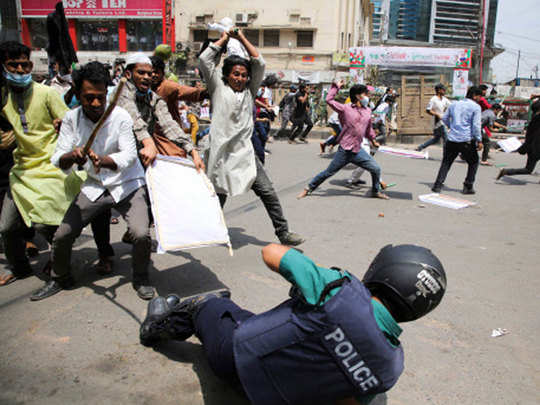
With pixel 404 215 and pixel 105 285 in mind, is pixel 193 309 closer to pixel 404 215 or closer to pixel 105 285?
pixel 105 285

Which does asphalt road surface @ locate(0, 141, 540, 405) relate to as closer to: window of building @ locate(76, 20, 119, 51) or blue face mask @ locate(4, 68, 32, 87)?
blue face mask @ locate(4, 68, 32, 87)

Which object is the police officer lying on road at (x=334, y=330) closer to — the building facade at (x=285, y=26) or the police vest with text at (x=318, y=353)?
the police vest with text at (x=318, y=353)

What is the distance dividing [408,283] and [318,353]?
44 cm

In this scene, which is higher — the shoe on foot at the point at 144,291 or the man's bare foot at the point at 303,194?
the shoe on foot at the point at 144,291

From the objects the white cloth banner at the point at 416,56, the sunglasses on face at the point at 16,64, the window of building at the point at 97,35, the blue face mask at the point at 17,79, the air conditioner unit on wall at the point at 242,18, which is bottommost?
the blue face mask at the point at 17,79

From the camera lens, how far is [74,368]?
8.10 ft

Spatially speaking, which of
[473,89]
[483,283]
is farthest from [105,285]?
[473,89]

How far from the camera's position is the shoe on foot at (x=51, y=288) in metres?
3.23

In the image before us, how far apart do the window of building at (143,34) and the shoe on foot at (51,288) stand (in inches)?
1464

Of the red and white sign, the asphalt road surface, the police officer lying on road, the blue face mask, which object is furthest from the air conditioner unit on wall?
the police officer lying on road

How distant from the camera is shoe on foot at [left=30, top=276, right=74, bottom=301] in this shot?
323 centimetres

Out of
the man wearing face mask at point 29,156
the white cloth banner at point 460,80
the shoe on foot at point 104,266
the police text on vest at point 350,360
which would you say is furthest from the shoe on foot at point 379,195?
the white cloth banner at point 460,80

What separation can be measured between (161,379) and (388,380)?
1.31 metres

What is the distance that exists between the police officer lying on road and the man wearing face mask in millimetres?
2227
